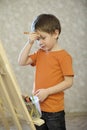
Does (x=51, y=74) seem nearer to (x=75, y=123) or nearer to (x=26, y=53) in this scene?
(x=26, y=53)

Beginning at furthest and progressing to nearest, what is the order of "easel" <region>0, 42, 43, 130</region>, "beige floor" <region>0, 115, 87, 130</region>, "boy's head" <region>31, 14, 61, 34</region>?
1. "beige floor" <region>0, 115, 87, 130</region>
2. "boy's head" <region>31, 14, 61, 34</region>
3. "easel" <region>0, 42, 43, 130</region>

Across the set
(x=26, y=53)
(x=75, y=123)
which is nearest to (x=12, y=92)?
(x=26, y=53)

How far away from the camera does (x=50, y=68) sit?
1.31 meters

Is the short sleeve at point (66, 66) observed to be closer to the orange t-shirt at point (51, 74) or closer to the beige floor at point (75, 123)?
the orange t-shirt at point (51, 74)

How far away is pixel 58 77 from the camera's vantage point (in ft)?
4.31

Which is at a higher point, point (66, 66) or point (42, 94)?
point (66, 66)

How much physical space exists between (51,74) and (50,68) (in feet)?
0.10

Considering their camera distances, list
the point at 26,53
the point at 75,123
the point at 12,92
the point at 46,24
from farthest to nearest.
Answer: the point at 75,123 → the point at 26,53 → the point at 46,24 → the point at 12,92

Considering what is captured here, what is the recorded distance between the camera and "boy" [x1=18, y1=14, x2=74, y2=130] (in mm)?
1253

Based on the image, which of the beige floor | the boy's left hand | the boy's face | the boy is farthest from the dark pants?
the beige floor

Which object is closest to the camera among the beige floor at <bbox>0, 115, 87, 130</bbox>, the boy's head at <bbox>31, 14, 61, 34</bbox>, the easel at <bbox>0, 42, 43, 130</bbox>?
the easel at <bbox>0, 42, 43, 130</bbox>

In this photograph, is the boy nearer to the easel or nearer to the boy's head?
the boy's head

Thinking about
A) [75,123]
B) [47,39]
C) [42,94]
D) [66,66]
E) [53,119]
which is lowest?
[75,123]

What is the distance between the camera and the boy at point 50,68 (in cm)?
125
